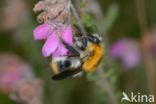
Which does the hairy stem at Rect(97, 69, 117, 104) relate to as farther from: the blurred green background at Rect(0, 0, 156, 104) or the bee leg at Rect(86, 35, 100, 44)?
the blurred green background at Rect(0, 0, 156, 104)

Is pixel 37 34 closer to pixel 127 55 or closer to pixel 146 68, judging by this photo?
pixel 146 68

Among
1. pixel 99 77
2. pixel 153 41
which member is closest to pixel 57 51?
pixel 99 77

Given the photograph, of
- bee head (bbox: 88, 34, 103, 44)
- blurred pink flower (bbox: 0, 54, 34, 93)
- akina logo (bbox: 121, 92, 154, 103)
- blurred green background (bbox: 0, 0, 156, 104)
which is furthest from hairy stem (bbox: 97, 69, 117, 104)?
blurred pink flower (bbox: 0, 54, 34, 93)

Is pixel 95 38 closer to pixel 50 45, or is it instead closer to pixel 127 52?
pixel 50 45

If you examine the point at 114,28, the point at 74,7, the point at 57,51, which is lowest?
the point at 114,28

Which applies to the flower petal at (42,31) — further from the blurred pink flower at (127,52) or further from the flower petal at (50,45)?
the blurred pink flower at (127,52)

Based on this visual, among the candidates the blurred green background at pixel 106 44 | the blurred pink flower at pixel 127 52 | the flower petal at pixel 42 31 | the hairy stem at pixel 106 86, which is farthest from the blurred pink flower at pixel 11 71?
the flower petal at pixel 42 31
